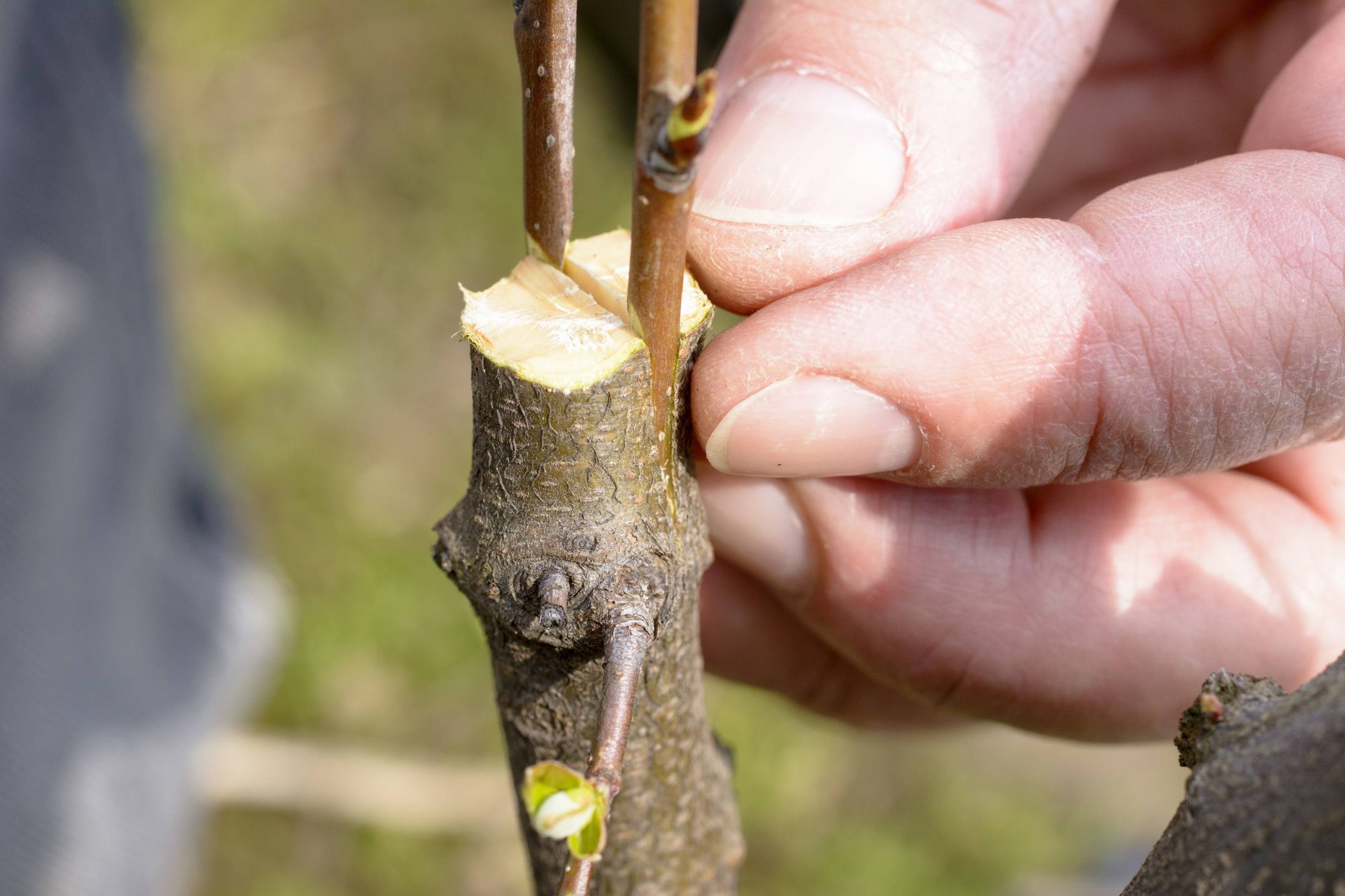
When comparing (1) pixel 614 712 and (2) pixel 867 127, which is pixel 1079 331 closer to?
(2) pixel 867 127

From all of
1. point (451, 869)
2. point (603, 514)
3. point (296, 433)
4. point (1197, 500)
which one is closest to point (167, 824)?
point (451, 869)

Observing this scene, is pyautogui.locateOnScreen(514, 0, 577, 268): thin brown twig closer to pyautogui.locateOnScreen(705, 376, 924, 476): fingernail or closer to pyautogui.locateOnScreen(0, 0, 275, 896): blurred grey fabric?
pyautogui.locateOnScreen(705, 376, 924, 476): fingernail

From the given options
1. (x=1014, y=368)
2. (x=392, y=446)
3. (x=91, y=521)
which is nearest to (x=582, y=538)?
(x=1014, y=368)

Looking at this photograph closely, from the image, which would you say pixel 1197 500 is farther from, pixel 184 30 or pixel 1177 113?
pixel 184 30

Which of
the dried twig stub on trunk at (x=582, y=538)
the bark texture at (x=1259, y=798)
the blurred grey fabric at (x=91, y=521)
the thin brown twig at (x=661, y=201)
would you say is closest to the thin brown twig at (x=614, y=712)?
the dried twig stub on trunk at (x=582, y=538)

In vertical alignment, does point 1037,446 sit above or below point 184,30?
below

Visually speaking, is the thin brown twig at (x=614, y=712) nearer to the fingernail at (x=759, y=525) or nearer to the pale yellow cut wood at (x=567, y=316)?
the pale yellow cut wood at (x=567, y=316)
